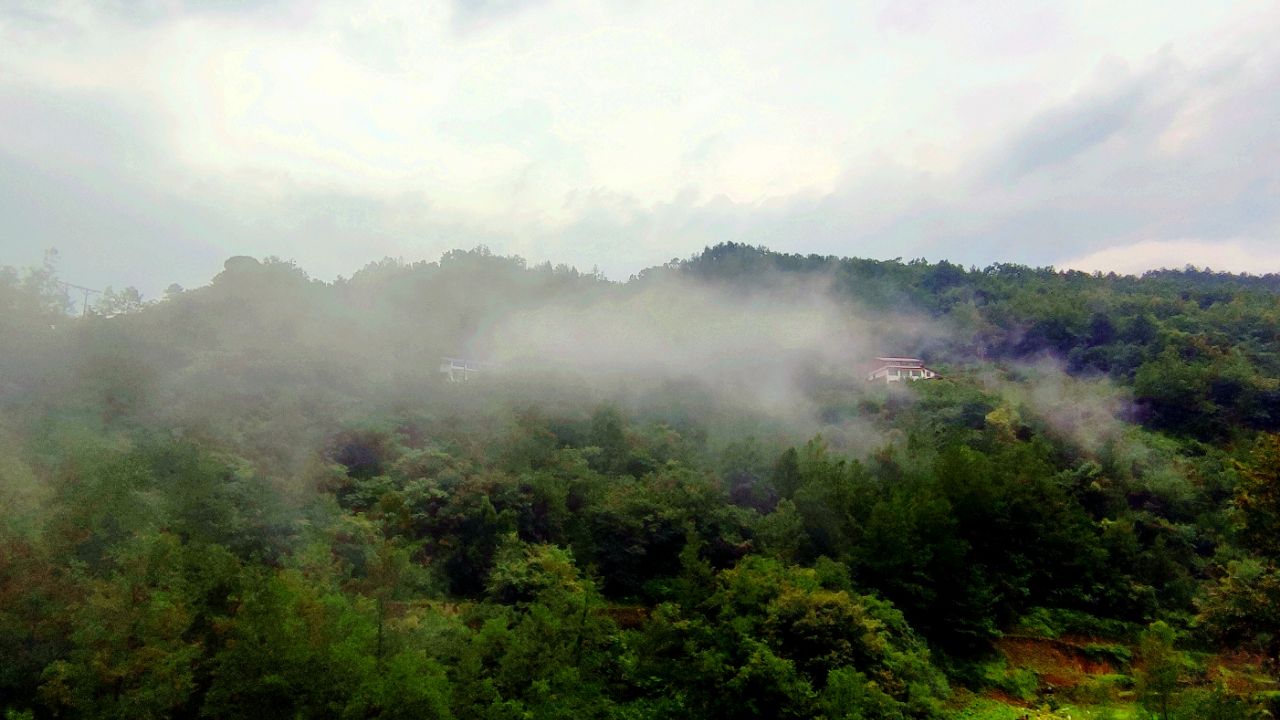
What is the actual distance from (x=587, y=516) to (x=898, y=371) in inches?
1285

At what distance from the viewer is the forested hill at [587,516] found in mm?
14695

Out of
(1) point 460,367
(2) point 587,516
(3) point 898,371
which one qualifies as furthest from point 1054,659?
(1) point 460,367

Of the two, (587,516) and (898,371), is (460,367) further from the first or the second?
(898,371)

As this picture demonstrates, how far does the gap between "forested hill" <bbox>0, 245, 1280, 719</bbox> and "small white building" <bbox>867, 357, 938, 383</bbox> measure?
2256 mm

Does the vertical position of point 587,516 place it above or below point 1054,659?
above

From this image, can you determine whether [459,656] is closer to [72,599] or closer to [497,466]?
[72,599]

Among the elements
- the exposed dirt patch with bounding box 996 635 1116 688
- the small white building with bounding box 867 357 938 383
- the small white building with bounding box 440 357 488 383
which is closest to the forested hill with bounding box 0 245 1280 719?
the exposed dirt patch with bounding box 996 635 1116 688

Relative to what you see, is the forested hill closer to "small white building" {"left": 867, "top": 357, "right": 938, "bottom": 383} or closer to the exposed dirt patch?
the exposed dirt patch

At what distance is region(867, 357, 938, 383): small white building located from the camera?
173ft

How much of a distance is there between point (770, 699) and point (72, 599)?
13.4 metres

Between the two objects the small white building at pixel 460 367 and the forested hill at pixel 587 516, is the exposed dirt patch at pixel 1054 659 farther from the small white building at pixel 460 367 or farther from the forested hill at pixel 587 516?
the small white building at pixel 460 367

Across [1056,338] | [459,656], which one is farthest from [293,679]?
[1056,338]

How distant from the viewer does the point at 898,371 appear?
5375cm

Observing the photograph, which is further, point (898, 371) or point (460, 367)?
point (898, 371)
